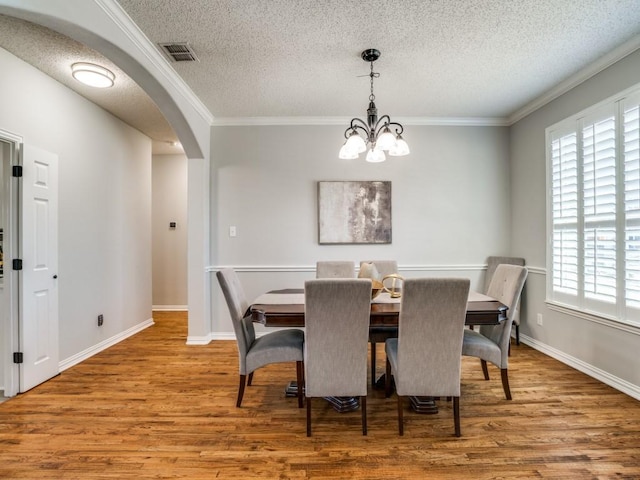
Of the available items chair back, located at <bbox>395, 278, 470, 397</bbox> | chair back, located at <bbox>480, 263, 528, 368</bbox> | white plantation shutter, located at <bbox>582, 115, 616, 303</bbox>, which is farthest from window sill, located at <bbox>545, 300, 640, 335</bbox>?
chair back, located at <bbox>395, 278, 470, 397</bbox>

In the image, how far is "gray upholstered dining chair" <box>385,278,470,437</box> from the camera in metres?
1.85

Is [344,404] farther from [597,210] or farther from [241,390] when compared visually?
[597,210]

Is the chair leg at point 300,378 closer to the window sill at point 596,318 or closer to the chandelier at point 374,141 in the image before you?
the chandelier at point 374,141

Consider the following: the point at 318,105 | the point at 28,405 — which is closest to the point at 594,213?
the point at 318,105

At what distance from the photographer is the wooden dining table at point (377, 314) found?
Answer: 211cm

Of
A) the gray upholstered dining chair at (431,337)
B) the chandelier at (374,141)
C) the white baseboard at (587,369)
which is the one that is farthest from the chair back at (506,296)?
the chandelier at (374,141)

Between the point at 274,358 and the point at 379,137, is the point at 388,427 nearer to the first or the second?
the point at 274,358

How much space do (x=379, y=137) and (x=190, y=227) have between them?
248 cm

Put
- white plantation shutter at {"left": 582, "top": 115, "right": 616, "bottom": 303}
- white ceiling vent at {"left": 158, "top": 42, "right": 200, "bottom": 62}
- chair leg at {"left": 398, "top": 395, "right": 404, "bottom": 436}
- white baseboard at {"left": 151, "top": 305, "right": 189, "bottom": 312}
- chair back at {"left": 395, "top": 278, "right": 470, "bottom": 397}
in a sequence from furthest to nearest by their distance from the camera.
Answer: white baseboard at {"left": 151, "top": 305, "right": 189, "bottom": 312} → white plantation shutter at {"left": 582, "top": 115, "right": 616, "bottom": 303} → white ceiling vent at {"left": 158, "top": 42, "right": 200, "bottom": 62} → chair leg at {"left": 398, "top": 395, "right": 404, "bottom": 436} → chair back at {"left": 395, "top": 278, "right": 470, "bottom": 397}

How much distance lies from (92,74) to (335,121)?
2.39m

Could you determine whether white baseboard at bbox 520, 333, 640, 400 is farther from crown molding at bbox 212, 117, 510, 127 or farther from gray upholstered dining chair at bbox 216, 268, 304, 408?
crown molding at bbox 212, 117, 510, 127

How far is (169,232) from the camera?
227 inches

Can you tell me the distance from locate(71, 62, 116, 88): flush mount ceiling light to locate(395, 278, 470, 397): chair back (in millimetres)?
2963

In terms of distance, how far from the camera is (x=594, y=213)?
284 cm
